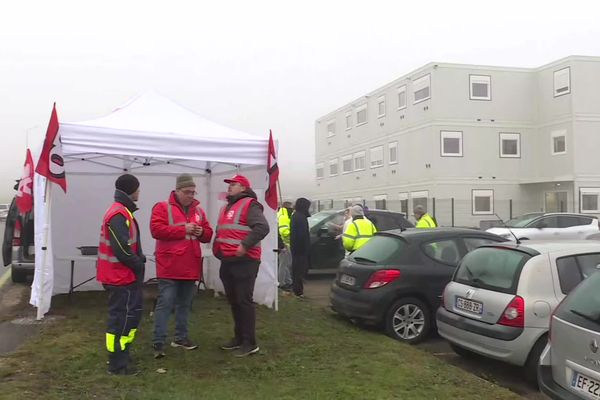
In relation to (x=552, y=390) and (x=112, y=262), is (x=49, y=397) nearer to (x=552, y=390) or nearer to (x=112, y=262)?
(x=112, y=262)

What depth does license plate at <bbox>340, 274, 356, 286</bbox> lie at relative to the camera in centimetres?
775

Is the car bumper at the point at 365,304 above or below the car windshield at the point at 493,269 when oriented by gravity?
below

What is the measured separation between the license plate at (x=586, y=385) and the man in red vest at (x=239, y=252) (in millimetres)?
3184

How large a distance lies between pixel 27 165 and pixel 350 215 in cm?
543

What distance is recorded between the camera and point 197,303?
9.02 meters

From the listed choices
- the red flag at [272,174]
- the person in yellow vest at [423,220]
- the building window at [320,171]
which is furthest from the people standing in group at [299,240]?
the building window at [320,171]

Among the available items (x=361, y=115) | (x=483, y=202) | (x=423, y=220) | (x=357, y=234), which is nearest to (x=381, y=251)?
(x=357, y=234)

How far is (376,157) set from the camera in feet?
118

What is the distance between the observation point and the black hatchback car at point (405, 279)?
7.36 meters

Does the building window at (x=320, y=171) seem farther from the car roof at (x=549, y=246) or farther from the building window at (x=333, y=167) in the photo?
the car roof at (x=549, y=246)

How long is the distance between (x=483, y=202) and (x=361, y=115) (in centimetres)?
1078

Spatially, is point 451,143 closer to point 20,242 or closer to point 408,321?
point 20,242

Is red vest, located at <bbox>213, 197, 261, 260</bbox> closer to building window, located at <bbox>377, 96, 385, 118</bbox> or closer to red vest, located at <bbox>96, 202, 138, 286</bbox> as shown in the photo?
red vest, located at <bbox>96, 202, 138, 286</bbox>

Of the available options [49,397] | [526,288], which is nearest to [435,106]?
[526,288]
